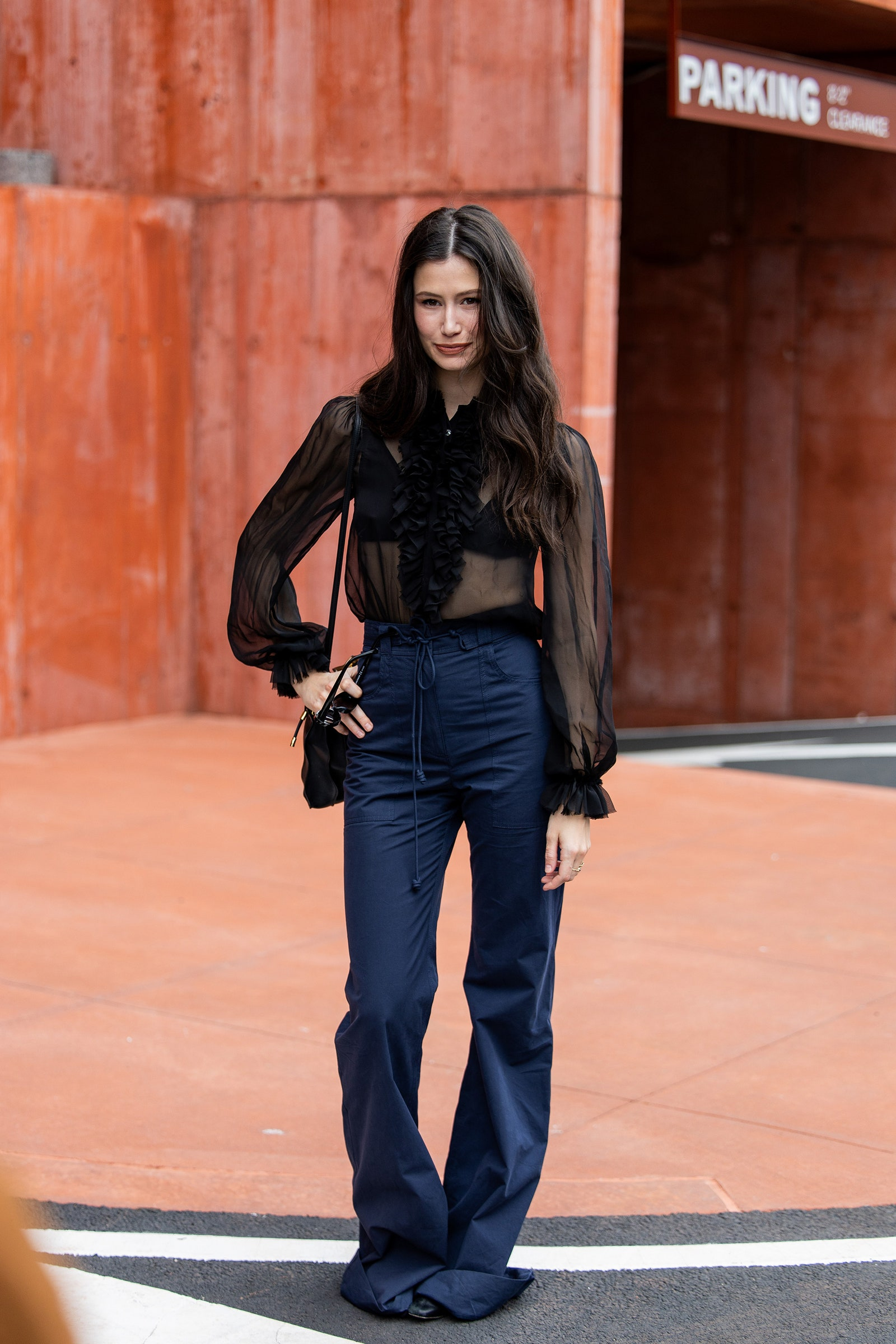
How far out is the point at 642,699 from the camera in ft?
48.1

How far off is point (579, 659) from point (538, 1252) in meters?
1.24

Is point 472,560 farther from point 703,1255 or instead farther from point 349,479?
point 703,1255

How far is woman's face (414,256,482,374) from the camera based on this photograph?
129 inches

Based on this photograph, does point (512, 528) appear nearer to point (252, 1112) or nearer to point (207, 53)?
point (252, 1112)

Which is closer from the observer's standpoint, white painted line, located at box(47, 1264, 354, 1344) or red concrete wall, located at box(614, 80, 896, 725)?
white painted line, located at box(47, 1264, 354, 1344)

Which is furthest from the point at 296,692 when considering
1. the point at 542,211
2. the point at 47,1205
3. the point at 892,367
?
the point at 892,367

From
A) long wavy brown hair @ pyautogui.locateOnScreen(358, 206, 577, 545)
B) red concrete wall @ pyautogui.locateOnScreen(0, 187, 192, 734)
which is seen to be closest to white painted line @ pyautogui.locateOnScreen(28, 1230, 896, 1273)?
long wavy brown hair @ pyautogui.locateOnScreen(358, 206, 577, 545)

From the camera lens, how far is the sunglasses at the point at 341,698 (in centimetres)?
341

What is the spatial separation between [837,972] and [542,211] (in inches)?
182

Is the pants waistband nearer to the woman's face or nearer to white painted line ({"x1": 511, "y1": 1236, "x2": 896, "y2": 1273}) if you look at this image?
the woman's face

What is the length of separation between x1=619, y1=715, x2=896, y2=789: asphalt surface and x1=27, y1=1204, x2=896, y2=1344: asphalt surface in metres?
5.54

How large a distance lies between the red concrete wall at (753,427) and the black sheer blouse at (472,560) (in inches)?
415

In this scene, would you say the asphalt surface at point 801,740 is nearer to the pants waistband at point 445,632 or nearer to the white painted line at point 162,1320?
the pants waistband at point 445,632

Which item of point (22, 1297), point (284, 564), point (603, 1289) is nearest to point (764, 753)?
point (603, 1289)
